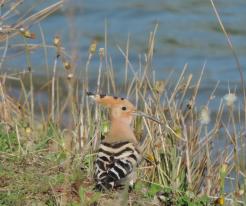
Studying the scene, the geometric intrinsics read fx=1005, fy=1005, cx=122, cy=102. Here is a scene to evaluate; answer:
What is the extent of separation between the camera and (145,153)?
22.7 feet

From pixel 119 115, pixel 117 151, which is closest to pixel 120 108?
pixel 119 115

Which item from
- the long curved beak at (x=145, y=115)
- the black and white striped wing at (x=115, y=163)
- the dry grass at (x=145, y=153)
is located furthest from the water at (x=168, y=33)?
the black and white striped wing at (x=115, y=163)

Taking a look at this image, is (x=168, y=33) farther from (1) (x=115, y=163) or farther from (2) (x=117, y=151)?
(1) (x=115, y=163)

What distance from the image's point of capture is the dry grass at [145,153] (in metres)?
6.19

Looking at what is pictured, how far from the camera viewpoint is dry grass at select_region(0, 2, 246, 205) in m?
6.19

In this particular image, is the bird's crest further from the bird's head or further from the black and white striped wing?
the black and white striped wing

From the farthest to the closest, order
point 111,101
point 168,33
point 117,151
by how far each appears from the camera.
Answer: point 168,33, point 111,101, point 117,151

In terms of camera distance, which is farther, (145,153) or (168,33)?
(168,33)

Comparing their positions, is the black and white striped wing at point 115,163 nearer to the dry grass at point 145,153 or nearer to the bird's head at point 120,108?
the dry grass at point 145,153

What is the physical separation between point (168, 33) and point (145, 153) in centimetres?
703

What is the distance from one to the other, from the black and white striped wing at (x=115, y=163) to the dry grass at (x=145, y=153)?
0.10 m

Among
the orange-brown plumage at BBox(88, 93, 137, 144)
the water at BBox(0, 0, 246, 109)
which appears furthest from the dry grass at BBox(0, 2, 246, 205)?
the water at BBox(0, 0, 246, 109)

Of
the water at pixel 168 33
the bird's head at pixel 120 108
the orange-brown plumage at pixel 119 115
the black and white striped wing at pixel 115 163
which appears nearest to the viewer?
the black and white striped wing at pixel 115 163

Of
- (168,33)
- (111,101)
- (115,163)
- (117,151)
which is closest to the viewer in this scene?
(115,163)
